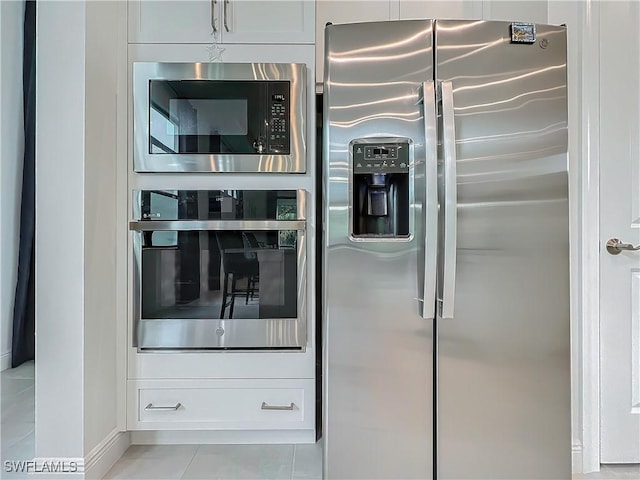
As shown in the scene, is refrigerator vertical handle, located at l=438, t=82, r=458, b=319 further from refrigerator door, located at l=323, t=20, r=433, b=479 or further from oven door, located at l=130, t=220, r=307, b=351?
oven door, located at l=130, t=220, r=307, b=351

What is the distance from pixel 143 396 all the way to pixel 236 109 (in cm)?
121

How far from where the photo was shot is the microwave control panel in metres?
1.68

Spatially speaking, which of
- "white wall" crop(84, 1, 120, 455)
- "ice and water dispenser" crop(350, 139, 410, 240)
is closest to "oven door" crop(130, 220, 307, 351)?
"white wall" crop(84, 1, 120, 455)

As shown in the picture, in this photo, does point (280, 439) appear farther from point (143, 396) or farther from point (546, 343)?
point (546, 343)

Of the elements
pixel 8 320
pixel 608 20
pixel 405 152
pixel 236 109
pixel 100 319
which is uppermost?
pixel 608 20

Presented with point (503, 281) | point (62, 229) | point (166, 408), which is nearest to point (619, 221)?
point (503, 281)

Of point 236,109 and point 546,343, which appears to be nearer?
point 546,343

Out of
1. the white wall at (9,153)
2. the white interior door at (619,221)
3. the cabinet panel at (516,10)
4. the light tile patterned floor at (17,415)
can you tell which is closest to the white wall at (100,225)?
the light tile patterned floor at (17,415)

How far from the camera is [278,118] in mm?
1683

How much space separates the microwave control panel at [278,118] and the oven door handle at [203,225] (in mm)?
295

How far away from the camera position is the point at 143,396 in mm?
1688

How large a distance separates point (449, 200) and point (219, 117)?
97 cm

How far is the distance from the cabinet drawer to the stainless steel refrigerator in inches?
15.1

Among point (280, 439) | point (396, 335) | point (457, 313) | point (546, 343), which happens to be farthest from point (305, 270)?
point (546, 343)
